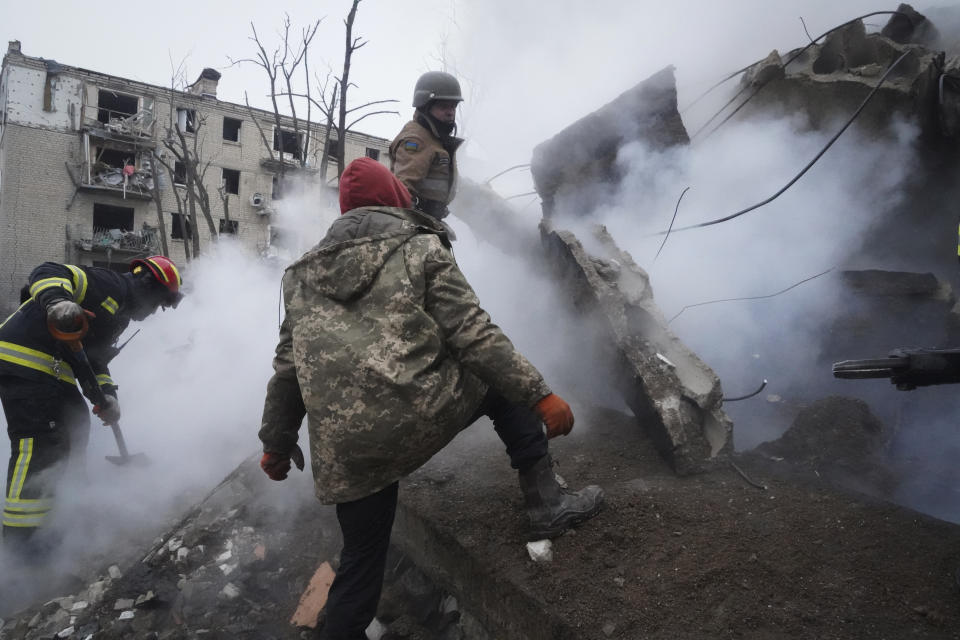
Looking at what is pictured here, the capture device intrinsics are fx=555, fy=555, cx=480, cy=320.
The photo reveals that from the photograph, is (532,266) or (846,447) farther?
(532,266)

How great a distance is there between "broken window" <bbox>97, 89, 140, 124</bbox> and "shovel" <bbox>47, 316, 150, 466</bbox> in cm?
2126

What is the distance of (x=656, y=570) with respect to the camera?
6.71 feet

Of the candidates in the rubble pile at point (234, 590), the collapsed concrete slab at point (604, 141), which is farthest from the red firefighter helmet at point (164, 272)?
the collapsed concrete slab at point (604, 141)

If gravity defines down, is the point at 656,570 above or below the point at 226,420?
above

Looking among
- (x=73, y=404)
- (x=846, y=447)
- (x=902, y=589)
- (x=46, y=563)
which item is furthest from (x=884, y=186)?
(x=46, y=563)

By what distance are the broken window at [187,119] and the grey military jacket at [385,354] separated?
22737mm

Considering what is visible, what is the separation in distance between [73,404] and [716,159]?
18.6 ft

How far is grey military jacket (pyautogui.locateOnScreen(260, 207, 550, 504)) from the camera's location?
1828 millimetres

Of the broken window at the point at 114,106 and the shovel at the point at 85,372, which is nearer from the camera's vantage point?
A: the shovel at the point at 85,372

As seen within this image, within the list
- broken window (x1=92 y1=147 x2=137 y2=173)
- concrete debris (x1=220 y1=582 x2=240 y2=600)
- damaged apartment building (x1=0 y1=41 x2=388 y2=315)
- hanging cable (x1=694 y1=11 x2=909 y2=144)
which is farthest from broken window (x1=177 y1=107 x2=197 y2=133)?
concrete debris (x1=220 y1=582 x2=240 y2=600)

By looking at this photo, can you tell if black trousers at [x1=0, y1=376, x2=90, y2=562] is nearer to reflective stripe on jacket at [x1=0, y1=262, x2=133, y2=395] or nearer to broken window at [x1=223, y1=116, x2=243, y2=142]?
reflective stripe on jacket at [x1=0, y1=262, x2=133, y2=395]

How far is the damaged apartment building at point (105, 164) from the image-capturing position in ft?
62.6

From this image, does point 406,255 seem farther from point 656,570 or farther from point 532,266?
point 532,266

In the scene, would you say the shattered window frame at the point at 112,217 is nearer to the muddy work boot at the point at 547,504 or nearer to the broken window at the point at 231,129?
the broken window at the point at 231,129
